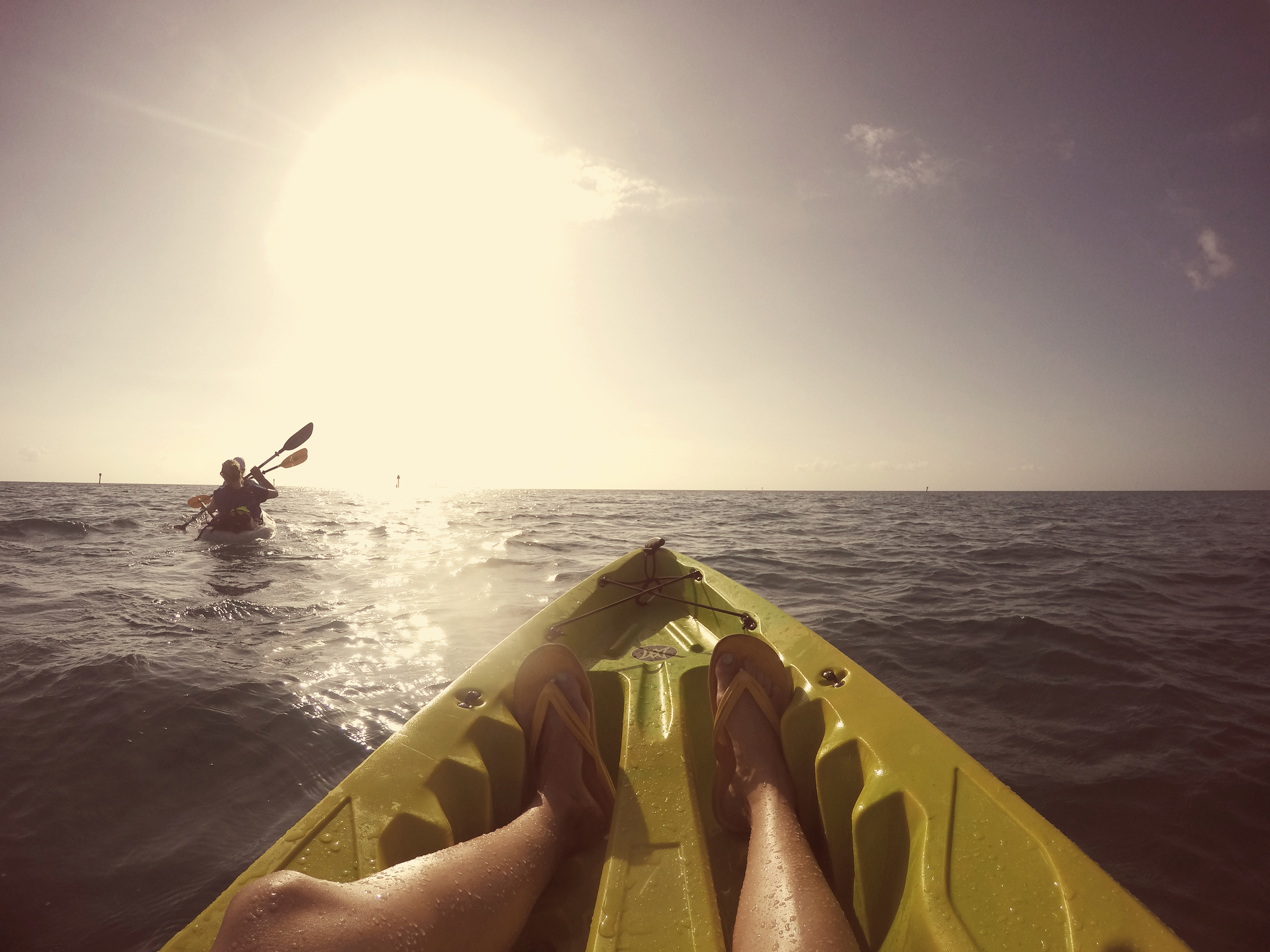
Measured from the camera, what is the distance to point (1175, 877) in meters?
2.37

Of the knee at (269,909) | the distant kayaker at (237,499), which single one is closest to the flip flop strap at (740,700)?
the knee at (269,909)

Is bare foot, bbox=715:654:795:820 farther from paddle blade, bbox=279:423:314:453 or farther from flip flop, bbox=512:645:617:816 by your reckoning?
paddle blade, bbox=279:423:314:453

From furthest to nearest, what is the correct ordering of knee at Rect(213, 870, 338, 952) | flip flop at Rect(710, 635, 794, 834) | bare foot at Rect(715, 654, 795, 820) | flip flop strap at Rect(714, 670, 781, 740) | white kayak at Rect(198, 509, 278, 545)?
white kayak at Rect(198, 509, 278, 545) → flip flop strap at Rect(714, 670, 781, 740) → flip flop at Rect(710, 635, 794, 834) → bare foot at Rect(715, 654, 795, 820) → knee at Rect(213, 870, 338, 952)

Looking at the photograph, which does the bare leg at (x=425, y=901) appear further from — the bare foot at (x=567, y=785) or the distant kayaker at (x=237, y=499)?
the distant kayaker at (x=237, y=499)

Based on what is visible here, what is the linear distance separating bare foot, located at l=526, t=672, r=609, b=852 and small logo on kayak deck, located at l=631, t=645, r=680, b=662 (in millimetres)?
978

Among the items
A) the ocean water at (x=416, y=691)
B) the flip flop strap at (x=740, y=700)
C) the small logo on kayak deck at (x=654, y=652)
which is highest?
the flip flop strap at (x=740, y=700)

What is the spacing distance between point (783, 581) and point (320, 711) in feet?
20.2

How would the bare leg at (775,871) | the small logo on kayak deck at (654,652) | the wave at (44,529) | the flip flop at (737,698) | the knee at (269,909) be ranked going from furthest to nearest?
the wave at (44,529) < the small logo on kayak deck at (654,652) < the flip flop at (737,698) < the bare leg at (775,871) < the knee at (269,909)

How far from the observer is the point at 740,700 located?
7.51 ft

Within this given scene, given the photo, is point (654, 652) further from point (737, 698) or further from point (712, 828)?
point (712, 828)

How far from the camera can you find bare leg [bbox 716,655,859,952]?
124cm

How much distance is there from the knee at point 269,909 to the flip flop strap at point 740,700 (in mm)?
1506

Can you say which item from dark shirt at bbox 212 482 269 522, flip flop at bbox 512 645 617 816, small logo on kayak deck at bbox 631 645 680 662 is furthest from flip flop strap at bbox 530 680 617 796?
dark shirt at bbox 212 482 269 522

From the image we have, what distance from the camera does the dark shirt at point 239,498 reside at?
11.5 m
